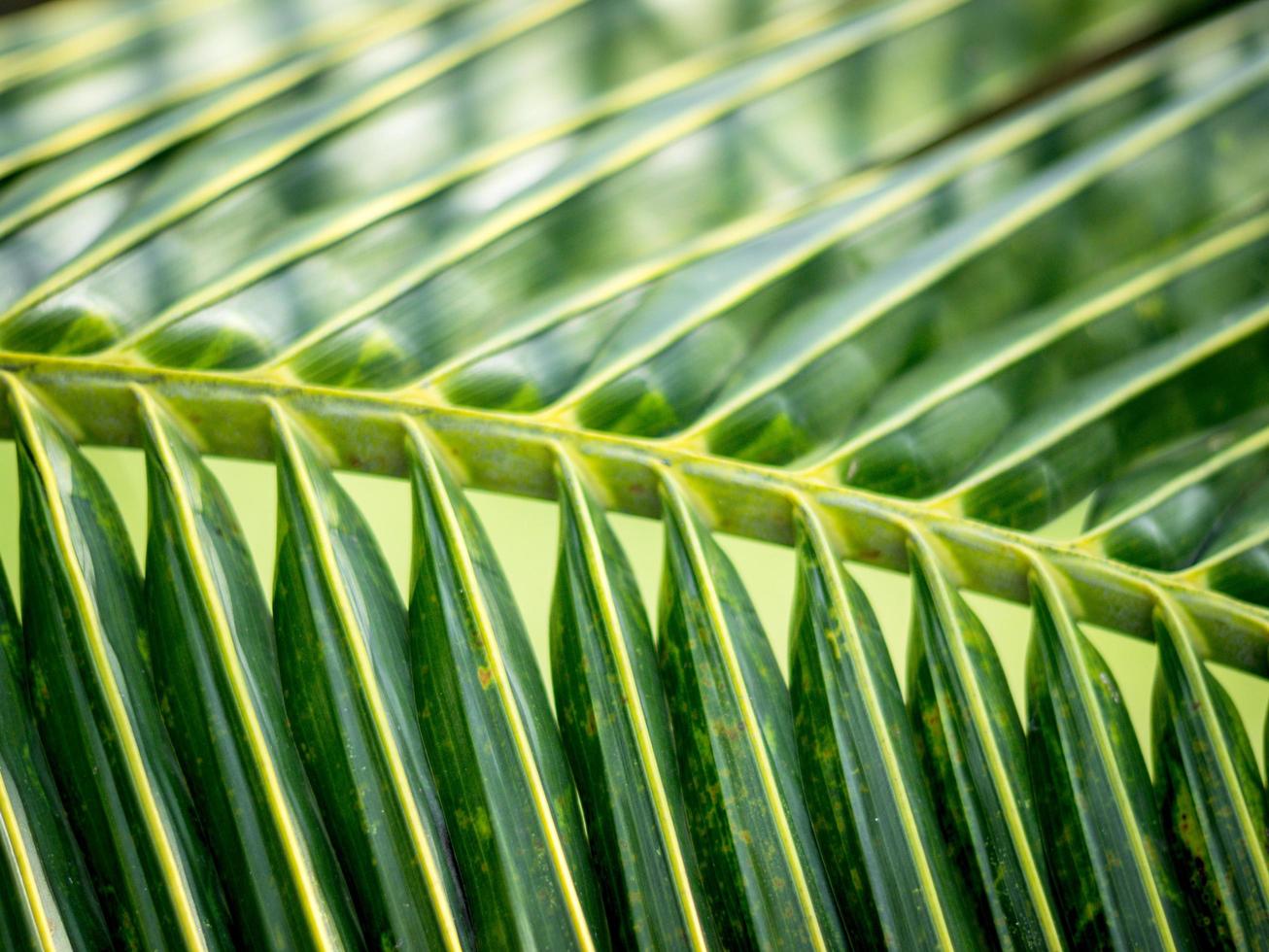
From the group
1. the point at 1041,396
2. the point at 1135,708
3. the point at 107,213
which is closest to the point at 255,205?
the point at 107,213

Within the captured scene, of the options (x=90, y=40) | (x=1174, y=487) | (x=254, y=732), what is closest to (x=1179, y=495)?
(x=1174, y=487)

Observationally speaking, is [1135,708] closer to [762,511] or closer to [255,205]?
[762,511]

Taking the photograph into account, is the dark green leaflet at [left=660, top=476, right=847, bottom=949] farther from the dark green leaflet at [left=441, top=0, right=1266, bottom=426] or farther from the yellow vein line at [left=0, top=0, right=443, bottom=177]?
the yellow vein line at [left=0, top=0, right=443, bottom=177]

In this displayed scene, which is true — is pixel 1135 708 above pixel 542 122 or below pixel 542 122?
below

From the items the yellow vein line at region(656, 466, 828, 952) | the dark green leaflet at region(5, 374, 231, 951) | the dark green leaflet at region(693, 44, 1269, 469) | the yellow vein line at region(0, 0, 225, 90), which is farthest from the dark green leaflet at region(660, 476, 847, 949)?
the yellow vein line at region(0, 0, 225, 90)

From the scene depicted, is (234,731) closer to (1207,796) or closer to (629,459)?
(629,459)

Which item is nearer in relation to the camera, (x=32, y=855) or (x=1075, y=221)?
(x=32, y=855)
